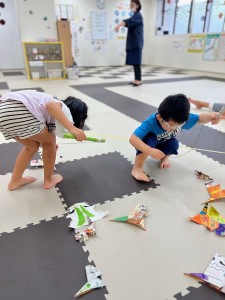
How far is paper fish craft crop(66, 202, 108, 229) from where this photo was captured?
1057mm

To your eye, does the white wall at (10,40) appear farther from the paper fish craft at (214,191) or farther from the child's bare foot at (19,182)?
the paper fish craft at (214,191)

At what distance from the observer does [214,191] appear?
→ 1.28 m

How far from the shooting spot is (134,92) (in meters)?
3.73

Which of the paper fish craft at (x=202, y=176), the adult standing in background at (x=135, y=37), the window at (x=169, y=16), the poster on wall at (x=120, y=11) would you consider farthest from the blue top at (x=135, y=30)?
the poster on wall at (x=120, y=11)

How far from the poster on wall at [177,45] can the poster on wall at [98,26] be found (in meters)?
2.29

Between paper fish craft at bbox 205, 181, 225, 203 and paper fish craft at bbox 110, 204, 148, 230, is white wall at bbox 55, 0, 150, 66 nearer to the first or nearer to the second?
paper fish craft at bbox 205, 181, 225, 203

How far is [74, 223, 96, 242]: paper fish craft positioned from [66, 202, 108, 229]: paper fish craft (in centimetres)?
4

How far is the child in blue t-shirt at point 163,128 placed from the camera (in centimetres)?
113

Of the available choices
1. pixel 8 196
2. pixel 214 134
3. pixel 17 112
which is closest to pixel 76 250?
pixel 8 196

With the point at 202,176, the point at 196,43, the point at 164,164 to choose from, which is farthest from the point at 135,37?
the point at 202,176

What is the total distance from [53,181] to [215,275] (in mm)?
932

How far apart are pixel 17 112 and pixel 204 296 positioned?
1054 mm

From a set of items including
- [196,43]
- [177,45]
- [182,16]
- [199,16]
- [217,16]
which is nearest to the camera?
[217,16]

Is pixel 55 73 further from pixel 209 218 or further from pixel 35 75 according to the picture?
pixel 209 218
